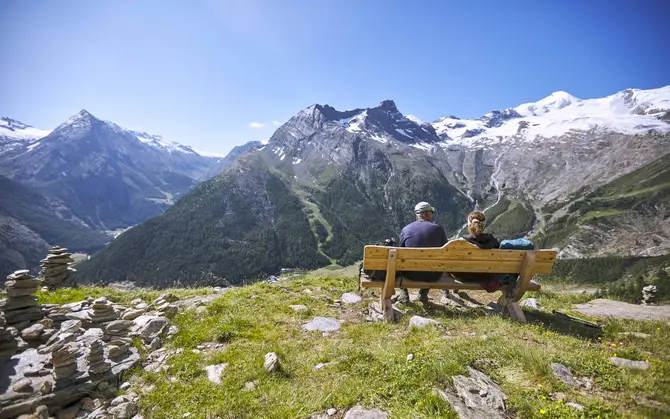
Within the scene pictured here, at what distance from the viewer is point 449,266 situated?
844cm

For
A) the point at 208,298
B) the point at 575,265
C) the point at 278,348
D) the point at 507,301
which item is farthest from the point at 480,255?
the point at 575,265

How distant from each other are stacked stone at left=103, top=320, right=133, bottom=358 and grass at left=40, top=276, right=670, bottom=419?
87 cm

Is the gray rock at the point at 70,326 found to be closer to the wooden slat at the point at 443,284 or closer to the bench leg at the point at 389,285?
the wooden slat at the point at 443,284

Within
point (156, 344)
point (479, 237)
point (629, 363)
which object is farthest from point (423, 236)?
point (156, 344)

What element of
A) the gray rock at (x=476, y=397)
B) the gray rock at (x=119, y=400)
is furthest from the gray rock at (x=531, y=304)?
the gray rock at (x=119, y=400)

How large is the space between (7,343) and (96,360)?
7.48 feet

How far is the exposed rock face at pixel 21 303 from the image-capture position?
303 inches

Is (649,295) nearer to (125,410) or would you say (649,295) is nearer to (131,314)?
(125,410)

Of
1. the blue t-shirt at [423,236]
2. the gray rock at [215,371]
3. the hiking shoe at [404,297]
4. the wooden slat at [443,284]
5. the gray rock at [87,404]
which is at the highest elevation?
the blue t-shirt at [423,236]

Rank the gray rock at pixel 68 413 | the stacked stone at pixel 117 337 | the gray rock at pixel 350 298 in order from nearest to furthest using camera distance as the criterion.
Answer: the gray rock at pixel 68 413 → the stacked stone at pixel 117 337 → the gray rock at pixel 350 298

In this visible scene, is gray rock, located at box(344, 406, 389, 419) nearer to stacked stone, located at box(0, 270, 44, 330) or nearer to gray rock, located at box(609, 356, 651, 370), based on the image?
gray rock, located at box(609, 356, 651, 370)

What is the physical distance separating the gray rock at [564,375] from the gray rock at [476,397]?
112cm

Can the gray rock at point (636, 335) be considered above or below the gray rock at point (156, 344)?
above

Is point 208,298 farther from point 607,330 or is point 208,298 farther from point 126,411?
point 607,330
